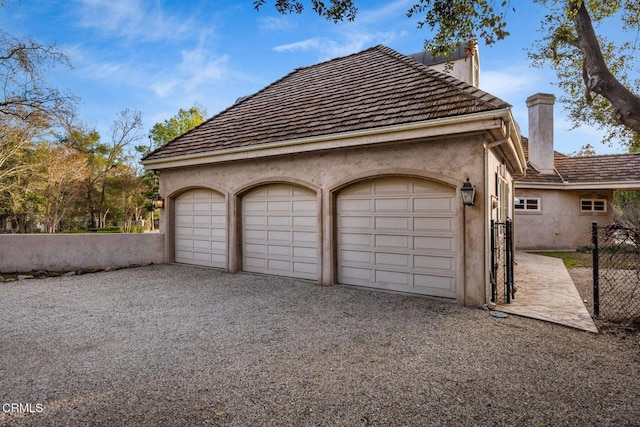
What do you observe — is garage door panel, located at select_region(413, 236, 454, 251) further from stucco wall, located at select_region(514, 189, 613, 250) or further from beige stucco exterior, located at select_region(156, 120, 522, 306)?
Result: stucco wall, located at select_region(514, 189, 613, 250)

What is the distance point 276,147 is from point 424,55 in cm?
821

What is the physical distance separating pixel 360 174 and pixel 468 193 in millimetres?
2139

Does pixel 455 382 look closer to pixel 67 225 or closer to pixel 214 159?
pixel 214 159

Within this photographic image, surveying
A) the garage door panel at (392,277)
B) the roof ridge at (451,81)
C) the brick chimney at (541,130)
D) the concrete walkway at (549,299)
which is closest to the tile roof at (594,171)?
the brick chimney at (541,130)

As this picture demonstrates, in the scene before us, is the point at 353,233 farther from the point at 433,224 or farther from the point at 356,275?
the point at 433,224

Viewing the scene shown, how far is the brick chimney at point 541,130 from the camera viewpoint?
1552cm

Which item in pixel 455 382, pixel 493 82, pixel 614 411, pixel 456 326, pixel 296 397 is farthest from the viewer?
pixel 493 82

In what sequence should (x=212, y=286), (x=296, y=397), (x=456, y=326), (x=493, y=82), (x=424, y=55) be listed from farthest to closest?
(x=493, y=82), (x=424, y=55), (x=212, y=286), (x=456, y=326), (x=296, y=397)

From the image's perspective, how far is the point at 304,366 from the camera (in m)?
3.65

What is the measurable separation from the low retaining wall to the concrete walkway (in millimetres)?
9442

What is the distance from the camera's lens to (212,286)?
7578 millimetres

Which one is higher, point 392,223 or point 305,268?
point 392,223

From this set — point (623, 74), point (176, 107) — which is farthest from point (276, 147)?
point (176, 107)

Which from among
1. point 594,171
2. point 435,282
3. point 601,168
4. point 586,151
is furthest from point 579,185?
point 586,151
